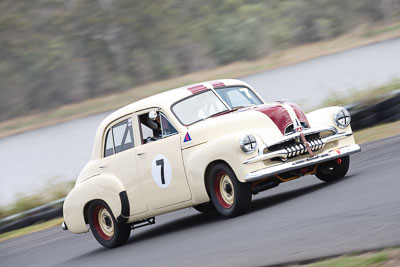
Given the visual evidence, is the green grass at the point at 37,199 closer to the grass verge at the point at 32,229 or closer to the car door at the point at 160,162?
the grass verge at the point at 32,229

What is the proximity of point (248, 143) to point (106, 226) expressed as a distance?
8.94ft

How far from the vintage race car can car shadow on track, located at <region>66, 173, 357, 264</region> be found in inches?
7.6

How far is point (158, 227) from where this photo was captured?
11031mm

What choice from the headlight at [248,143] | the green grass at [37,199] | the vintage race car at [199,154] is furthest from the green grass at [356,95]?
the headlight at [248,143]

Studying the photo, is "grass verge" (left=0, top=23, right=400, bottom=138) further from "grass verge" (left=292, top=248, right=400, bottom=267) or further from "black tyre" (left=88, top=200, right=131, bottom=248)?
"grass verge" (left=292, top=248, right=400, bottom=267)

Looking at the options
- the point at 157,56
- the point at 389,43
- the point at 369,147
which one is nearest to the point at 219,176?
the point at 369,147

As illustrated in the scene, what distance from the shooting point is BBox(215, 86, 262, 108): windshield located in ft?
32.0

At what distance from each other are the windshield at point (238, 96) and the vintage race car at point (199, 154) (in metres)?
0.02

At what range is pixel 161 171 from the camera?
30.7ft

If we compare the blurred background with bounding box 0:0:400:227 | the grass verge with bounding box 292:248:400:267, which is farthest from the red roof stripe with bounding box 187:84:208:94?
the blurred background with bounding box 0:0:400:227

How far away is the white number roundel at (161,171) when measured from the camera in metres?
9.27

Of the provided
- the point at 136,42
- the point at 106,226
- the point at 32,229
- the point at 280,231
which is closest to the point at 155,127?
the point at 106,226

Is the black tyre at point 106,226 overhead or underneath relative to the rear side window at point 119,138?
underneath

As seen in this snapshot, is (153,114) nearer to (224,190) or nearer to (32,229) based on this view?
(224,190)
